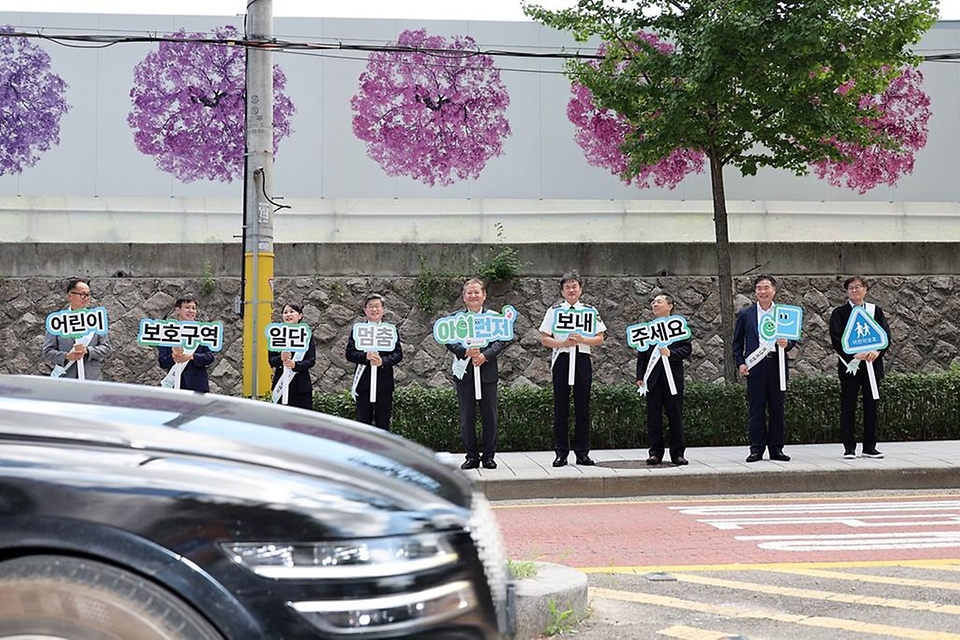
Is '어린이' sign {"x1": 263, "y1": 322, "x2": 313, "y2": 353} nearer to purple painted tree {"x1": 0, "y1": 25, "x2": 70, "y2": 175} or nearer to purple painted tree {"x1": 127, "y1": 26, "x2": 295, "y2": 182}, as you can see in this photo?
purple painted tree {"x1": 127, "y1": 26, "x2": 295, "y2": 182}

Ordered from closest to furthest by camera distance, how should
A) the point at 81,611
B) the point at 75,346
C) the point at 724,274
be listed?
1. the point at 81,611
2. the point at 75,346
3. the point at 724,274

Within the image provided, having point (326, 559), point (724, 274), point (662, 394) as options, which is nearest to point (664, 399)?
point (662, 394)

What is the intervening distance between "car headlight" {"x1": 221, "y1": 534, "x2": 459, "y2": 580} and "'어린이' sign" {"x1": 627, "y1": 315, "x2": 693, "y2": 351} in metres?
8.95

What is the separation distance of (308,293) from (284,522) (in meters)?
13.7

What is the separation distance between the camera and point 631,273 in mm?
16062

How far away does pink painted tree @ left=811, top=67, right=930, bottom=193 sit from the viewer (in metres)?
17.5

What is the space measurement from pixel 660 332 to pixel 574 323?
0.92 m

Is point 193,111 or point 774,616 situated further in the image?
point 193,111

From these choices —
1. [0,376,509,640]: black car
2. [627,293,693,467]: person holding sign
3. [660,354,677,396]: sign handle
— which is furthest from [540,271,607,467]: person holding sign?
[0,376,509,640]: black car

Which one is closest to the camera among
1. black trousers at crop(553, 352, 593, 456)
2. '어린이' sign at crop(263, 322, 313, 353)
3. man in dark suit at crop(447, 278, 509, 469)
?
man in dark suit at crop(447, 278, 509, 469)

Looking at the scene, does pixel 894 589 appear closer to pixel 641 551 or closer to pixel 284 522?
pixel 641 551

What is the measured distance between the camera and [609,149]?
56.6 ft

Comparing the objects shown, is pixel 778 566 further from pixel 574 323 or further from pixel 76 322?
pixel 76 322

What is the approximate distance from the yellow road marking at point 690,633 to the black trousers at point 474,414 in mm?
5775
